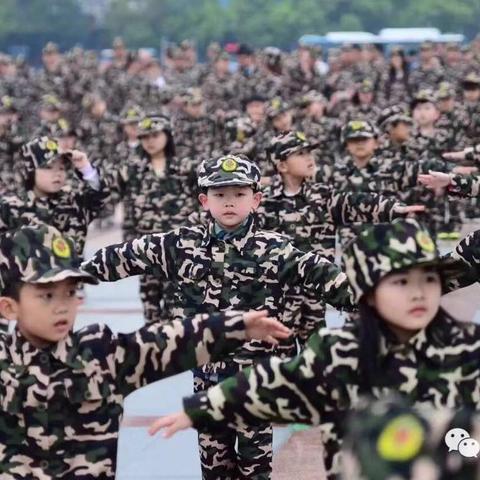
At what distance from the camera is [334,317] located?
13758 mm

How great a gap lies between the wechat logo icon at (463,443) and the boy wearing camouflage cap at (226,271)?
9.63 feet

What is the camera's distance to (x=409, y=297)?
16.3 ft

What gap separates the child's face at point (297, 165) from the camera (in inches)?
411

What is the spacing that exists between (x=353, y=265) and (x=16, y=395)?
127 centimetres

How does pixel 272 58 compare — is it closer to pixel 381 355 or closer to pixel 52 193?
pixel 52 193

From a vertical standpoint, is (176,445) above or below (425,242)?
below

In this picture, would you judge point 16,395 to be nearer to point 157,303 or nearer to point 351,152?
point 157,303

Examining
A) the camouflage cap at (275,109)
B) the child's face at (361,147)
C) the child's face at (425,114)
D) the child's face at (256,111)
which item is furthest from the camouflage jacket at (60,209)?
the child's face at (256,111)

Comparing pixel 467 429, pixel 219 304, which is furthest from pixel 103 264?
pixel 467 429

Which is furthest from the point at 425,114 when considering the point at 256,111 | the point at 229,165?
the point at 229,165

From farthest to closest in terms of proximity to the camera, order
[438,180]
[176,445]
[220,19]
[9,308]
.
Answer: [220,19]
[176,445]
[438,180]
[9,308]

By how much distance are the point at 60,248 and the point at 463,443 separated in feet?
5.54

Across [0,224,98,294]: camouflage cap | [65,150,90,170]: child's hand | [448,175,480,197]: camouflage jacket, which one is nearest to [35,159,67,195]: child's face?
[65,150,90,170]: child's hand

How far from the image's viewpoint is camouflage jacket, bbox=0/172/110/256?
10883 millimetres
